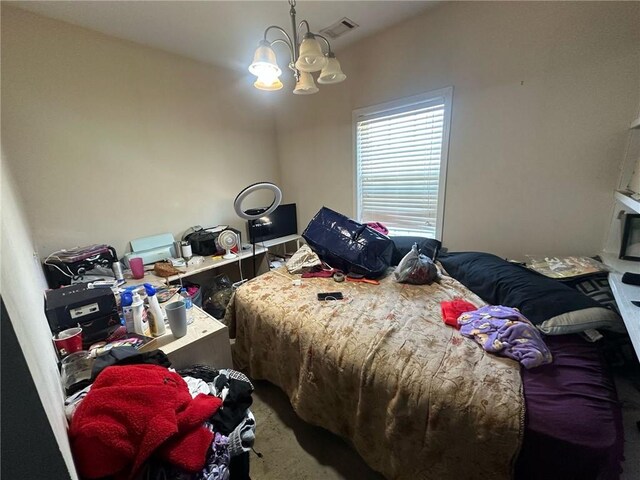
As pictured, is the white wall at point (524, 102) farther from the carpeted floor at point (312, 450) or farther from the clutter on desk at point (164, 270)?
the clutter on desk at point (164, 270)

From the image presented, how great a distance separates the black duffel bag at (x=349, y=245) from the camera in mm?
2078

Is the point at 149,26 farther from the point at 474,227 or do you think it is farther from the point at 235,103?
the point at 474,227

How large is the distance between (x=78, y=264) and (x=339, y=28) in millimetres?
2874

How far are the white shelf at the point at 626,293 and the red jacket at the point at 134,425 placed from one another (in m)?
1.49

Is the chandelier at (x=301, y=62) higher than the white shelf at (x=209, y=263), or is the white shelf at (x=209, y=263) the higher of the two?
the chandelier at (x=301, y=62)

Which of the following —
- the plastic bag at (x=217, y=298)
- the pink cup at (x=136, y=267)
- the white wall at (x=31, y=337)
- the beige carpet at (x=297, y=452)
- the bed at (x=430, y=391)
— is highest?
the white wall at (x=31, y=337)

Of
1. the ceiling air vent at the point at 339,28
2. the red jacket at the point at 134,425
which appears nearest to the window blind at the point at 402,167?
the ceiling air vent at the point at 339,28

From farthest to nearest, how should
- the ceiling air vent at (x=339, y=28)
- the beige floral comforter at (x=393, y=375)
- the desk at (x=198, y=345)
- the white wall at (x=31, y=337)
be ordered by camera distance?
the ceiling air vent at (x=339, y=28) < the desk at (x=198, y=345) < the beige floral comforter at (x=393, y=375) < the white wall at (x=31, y=337)

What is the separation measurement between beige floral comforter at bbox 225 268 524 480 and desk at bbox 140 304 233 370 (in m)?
0.37

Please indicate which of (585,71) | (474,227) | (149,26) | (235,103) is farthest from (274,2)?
(474,227)

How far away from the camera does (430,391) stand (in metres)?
1.03

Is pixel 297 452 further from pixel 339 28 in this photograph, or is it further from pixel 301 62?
pixel 339 28

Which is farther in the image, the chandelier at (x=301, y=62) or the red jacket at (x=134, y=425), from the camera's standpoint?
the chandelier at (x=301, y=62)

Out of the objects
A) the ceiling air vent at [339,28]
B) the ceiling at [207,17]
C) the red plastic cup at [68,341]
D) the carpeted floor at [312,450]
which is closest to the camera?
the red plastic cup at [68,341]
